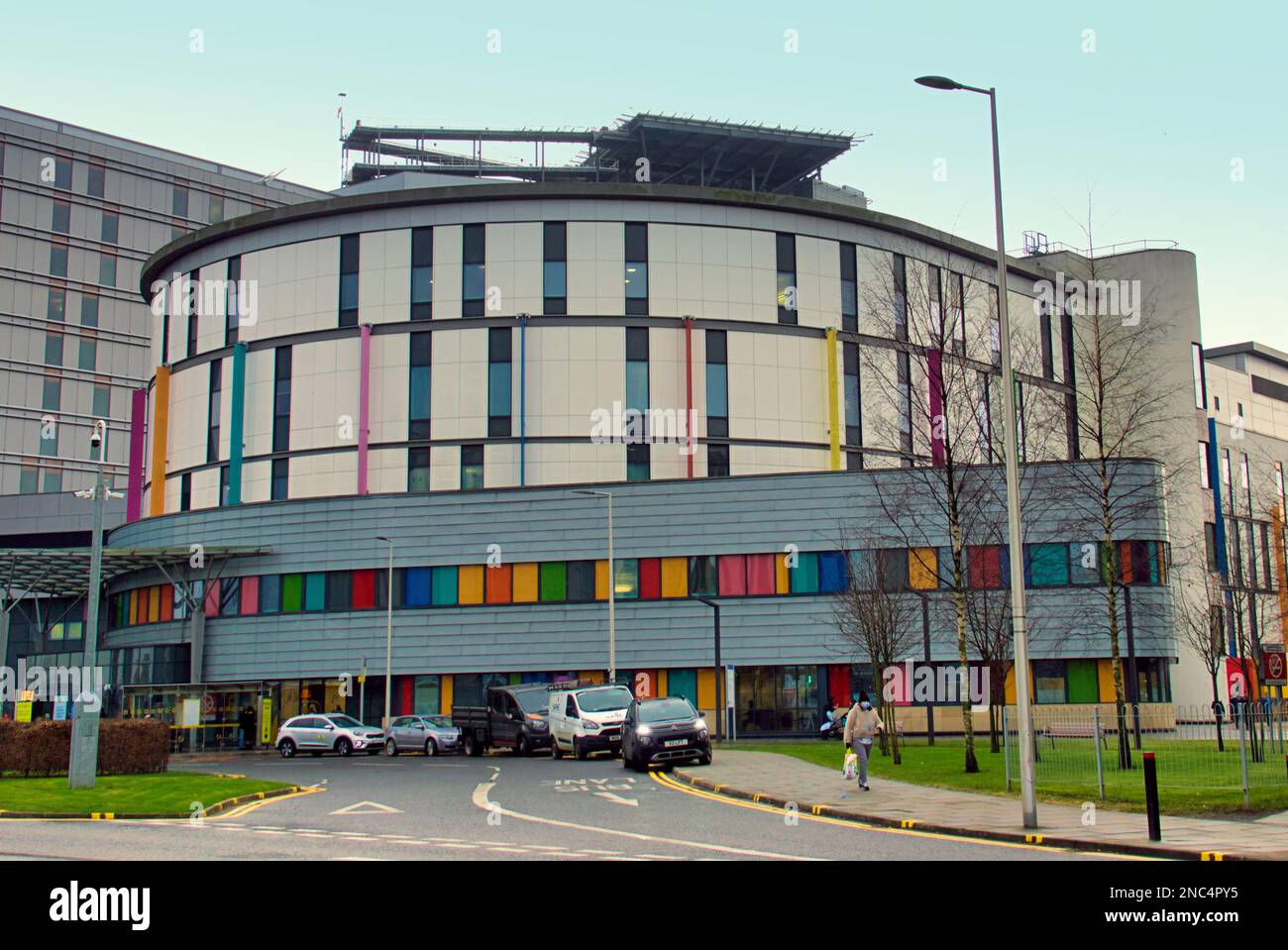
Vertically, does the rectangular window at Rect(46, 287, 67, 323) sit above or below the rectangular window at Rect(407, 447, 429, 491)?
above

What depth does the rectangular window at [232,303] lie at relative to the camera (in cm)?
6588

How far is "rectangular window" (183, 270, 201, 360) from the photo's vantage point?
68250 millimetres

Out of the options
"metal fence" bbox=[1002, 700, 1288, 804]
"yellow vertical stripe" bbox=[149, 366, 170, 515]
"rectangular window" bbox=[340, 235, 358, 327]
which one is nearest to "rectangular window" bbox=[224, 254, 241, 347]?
"yellow vertical stripe" bbox=[149, 366, 170, 515]

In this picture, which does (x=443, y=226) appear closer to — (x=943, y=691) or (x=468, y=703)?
(x=468, y=703)

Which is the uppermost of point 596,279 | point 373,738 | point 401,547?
point 596,279

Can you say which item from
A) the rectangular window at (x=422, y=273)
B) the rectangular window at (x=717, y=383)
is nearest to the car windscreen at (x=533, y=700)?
the rectangular window at (x=717, y=383)

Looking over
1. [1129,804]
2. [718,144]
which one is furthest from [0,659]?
[1129,804]

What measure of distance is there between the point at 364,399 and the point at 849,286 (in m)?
24.3

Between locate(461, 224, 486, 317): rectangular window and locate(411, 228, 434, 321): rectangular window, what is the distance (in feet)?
5.13

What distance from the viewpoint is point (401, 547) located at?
56500 millimetres

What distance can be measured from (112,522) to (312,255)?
36.1m

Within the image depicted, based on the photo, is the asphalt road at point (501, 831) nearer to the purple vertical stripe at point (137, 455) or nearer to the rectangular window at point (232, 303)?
the rectangular window at point (232, 303)

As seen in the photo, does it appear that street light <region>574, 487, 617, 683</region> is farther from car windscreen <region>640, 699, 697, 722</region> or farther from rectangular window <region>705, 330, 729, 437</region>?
car windscreen <region>640, 699, 697, 722</region>
